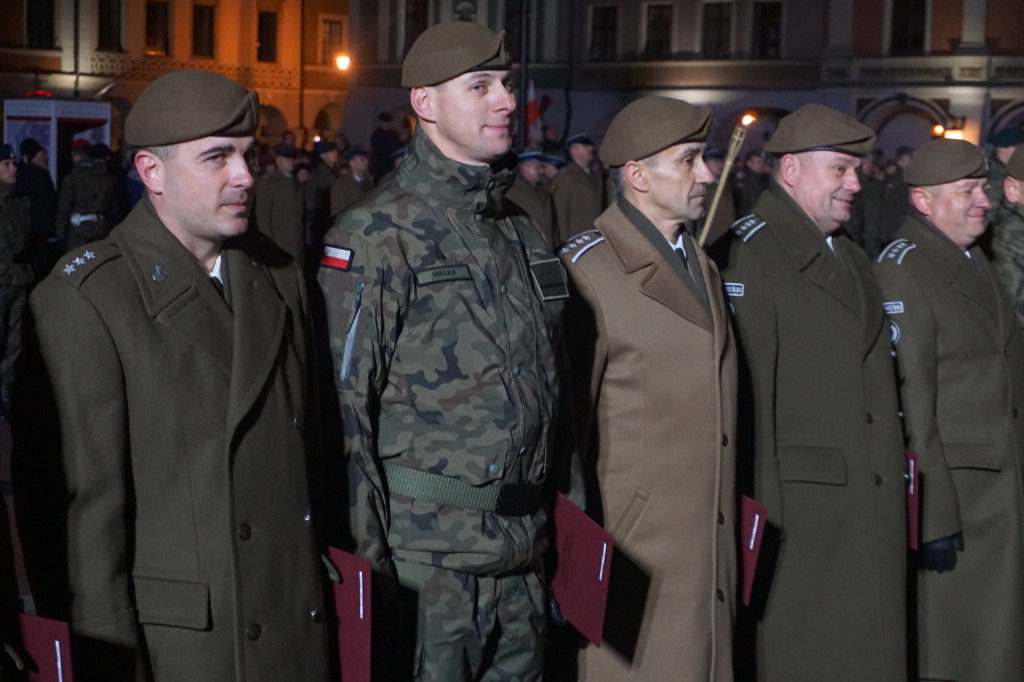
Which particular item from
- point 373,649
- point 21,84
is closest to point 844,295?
point 373,649

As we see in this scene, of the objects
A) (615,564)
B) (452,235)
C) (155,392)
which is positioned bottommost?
(615,564)

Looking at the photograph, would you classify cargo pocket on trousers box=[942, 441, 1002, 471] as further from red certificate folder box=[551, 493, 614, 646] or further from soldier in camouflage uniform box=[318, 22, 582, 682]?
soldier in camouflage uniform box=[318, 22, 582, 682]

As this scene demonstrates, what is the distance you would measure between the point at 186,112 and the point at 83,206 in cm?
1076

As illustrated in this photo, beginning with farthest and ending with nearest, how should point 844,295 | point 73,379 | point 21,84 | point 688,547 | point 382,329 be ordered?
point 21,84 → point 844,295 → point 688,547 → point 382,329 → point 73,379

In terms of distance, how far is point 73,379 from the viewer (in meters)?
2.61

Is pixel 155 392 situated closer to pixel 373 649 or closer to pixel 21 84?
pixel 373 649

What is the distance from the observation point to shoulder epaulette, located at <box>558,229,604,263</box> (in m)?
4.01

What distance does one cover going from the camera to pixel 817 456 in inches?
171

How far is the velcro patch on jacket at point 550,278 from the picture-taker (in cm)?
343

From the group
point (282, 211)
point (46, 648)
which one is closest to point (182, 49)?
point (282, 211)

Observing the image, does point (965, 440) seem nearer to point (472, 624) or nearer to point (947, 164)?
point (947, 164)

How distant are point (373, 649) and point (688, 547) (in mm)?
1099

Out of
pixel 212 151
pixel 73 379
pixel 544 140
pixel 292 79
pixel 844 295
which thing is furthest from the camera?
pixel 292 79

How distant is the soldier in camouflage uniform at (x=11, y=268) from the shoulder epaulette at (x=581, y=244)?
6586 mm
